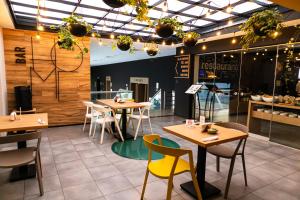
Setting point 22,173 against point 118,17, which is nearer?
point 22,173

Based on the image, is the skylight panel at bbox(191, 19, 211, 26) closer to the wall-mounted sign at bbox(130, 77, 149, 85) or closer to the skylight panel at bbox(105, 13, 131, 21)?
the skylight panel at bbox(105, 13, 131, 21)

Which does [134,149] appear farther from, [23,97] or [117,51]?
[117,51]

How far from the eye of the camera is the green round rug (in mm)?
3497

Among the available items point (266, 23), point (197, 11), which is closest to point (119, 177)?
point (266, 23)

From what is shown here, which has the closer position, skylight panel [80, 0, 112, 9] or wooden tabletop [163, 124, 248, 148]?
wooden tabletop [163, 124, 248, 148]

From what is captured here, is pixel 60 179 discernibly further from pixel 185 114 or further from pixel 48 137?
pixel 185 114

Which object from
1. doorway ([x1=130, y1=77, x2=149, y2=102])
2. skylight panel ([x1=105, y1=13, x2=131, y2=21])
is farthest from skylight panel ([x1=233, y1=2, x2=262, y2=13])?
doorway ([x1=130, y1=77, x2=149, y2=102])

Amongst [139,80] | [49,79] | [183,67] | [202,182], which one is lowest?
[202,182]

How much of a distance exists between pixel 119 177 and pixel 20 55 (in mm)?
4176

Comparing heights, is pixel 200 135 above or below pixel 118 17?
below

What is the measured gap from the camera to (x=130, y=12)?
12.4 feet

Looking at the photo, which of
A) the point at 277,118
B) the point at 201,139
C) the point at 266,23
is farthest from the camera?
the point at 277,118

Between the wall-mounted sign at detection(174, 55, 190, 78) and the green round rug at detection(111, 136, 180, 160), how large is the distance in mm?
2948

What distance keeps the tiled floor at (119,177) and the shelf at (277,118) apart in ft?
2.42
